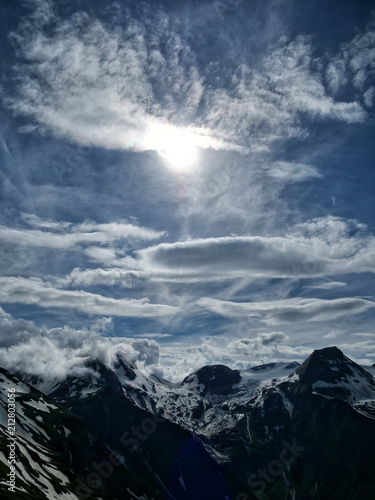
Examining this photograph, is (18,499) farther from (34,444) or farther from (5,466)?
(34,444)

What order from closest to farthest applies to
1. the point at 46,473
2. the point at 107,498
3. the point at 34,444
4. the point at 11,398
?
1. the point at 11,398
2. the point at 46,473
3. the point at 107,498
4. the point at 34,444

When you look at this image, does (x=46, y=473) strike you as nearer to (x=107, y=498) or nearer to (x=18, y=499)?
(x=107, y=498)

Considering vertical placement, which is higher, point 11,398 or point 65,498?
point 11,398

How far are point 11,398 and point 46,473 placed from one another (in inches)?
2080

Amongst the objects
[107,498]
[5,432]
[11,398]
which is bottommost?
[107,498]

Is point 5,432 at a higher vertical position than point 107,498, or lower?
higher

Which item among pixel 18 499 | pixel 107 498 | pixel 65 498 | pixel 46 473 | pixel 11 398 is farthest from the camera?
pixel 107 498

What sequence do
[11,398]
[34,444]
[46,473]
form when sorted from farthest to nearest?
[34,444] < [46,473] < [11,398]

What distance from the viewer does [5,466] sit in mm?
122938

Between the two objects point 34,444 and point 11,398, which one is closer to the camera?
point 11,398

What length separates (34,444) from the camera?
632ft

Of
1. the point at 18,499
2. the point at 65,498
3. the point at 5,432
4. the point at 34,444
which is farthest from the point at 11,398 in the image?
the point at 34,444

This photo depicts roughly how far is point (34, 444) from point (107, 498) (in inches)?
2059

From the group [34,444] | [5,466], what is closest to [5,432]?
[34,444]
